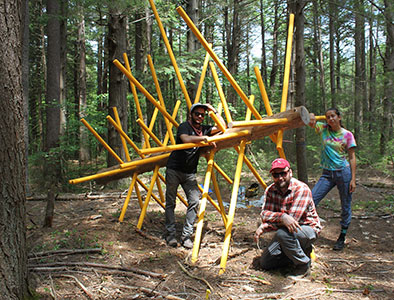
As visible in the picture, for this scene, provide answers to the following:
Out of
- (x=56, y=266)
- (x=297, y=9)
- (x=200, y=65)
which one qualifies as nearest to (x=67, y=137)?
(x=200, y=65)

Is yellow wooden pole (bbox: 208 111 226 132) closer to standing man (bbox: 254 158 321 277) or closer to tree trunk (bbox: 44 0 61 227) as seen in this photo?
standing man (bbox: 254 158 321 277)

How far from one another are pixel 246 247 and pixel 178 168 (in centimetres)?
152

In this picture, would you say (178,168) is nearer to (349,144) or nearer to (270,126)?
(270,126)

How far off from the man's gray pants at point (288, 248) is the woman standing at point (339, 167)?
109 centimetres

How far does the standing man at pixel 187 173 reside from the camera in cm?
429

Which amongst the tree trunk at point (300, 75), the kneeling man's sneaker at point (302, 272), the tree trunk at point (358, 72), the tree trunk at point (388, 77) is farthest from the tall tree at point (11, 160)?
the tree trunk at point (358, 72)

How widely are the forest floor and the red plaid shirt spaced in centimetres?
51

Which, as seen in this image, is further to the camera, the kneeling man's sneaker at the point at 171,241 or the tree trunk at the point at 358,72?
the tree trunk at the point at 358,72

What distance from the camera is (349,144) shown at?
418 cm

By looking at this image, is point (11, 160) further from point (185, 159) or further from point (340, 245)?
point (340, 245)

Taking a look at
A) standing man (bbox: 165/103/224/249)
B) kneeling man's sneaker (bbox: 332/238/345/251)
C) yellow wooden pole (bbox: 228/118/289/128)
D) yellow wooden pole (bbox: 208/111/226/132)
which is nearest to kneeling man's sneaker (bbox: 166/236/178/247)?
standing man (bbox: 165/103/224/249)

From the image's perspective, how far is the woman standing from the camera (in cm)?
417

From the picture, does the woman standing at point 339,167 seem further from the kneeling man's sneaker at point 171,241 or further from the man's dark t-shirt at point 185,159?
the kneeling man's sneaker at point 171,241

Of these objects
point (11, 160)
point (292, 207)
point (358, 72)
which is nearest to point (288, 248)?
point (292, 207)
